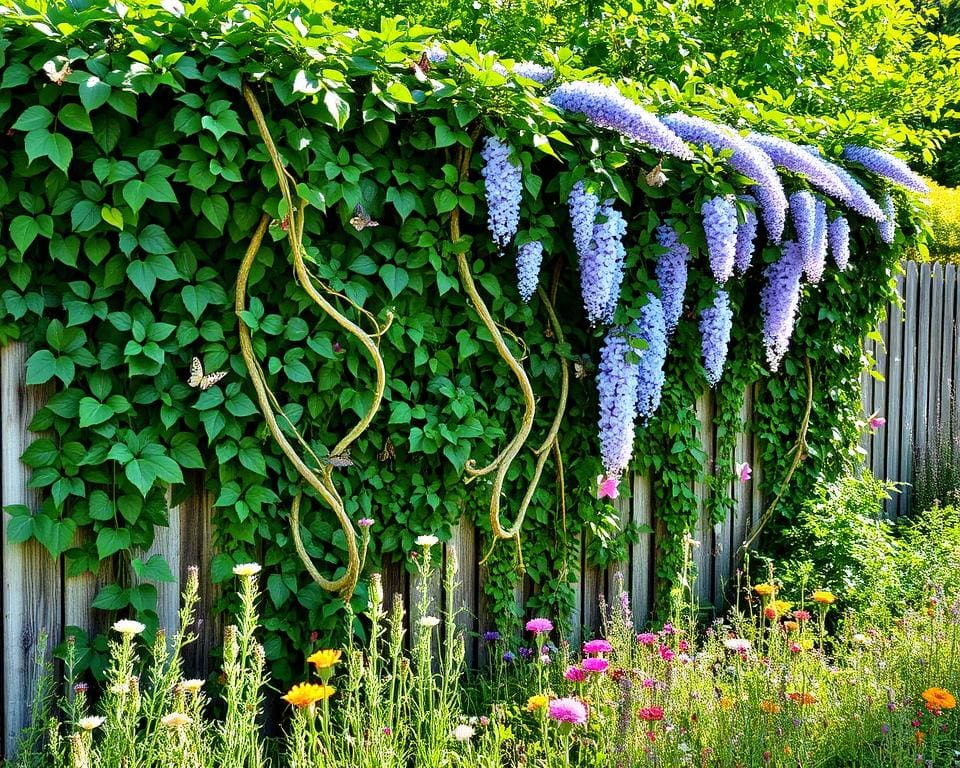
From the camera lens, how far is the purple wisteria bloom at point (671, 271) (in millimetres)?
3258

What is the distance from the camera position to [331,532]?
2658 mm

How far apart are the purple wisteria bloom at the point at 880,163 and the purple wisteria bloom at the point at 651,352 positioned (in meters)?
1.54

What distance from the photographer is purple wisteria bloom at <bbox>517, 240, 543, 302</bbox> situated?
115 inches

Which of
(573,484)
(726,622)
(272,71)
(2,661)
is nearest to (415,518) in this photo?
(573,484)

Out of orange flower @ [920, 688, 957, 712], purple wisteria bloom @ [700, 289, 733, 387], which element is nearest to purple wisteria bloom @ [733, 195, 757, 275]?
purple wisteria bloom @ [700, 289, 733, 387]

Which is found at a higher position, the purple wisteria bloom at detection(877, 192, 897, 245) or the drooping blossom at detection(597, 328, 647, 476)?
the purple wisteria bloom at detection(877, 192, 897, 245)

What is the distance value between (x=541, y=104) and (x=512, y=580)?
62.2 inches

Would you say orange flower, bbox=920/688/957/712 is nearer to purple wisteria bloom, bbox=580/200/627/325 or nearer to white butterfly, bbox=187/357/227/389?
purple wisteria bloom, bbox=580/200/627/325

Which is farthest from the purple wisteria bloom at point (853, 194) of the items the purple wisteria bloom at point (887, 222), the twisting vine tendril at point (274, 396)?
the twisting vine tendril at point (274, 396)

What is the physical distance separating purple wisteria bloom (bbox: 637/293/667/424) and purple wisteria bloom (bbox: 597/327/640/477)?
0.05 meters

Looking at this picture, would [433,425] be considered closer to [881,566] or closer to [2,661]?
[2,661]

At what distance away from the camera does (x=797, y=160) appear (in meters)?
3.57

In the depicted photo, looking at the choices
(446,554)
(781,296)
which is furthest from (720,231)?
(446,554)

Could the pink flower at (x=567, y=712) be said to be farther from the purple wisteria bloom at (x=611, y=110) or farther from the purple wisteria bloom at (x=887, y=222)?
the purple wisteria bloom at (x=887, y=222)
